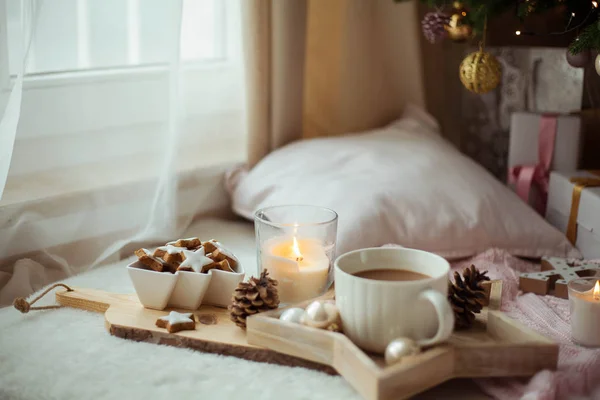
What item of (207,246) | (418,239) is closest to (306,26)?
(418,239)

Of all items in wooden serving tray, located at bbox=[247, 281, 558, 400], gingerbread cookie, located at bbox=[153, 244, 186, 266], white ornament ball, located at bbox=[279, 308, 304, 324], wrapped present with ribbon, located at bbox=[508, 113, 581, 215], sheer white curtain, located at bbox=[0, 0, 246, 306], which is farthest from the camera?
wrapped present with ribbon, located at bbox=[508, 113, 581, 215]

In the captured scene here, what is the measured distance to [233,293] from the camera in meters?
0.85

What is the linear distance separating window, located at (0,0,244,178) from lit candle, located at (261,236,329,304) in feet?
1.25

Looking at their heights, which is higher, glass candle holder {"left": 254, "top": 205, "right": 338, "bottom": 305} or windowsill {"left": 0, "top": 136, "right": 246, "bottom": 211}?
windowsill {"left": 0, "top": 136, "right": 246, "bottom": 211}

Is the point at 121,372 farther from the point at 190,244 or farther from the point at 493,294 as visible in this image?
the point at 493,294

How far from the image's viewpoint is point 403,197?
1.12 m

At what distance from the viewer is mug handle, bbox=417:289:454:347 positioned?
69cm

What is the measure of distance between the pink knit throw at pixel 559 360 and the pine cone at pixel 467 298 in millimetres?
78

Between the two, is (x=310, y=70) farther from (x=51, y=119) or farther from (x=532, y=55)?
(x=51, y=119)

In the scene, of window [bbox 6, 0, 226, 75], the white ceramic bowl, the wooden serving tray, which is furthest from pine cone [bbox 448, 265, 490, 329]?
window [bbox 6, 0, 226, 75]

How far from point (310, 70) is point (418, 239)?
0.57m

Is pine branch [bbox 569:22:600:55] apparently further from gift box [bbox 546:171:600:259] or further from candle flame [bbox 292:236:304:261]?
candle flame [bbox 292:236:304:261]

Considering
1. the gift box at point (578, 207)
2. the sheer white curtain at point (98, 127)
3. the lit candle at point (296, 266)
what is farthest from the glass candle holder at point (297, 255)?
the gift box at point (578, 207)

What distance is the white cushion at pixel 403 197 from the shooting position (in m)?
1.09
